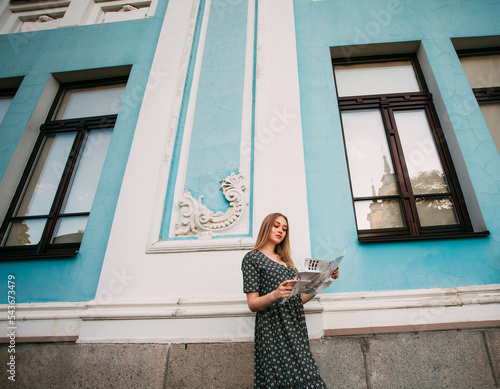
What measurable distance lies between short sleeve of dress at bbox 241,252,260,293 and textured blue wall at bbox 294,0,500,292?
0.93 m

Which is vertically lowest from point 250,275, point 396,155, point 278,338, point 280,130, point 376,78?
point 278,338

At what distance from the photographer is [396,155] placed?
3117mm

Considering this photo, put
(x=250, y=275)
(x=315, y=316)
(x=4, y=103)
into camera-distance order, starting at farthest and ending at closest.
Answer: (x=4, y=103) < (x=315, y=316) < (x=250, y=275)

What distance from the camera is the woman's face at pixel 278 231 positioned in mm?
2078

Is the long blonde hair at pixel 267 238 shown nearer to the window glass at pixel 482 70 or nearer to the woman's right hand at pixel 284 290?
the woman's right hand at pixel 284 290

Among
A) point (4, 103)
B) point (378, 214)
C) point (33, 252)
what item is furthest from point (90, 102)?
point (378, 214)

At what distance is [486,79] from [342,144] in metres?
2.34

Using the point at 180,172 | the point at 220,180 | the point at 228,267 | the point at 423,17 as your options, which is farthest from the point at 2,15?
the point at 423,17

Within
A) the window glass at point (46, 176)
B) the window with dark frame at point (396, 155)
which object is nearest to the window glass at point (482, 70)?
the window with dark frame at point (396, 155)

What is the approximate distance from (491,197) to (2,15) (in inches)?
303

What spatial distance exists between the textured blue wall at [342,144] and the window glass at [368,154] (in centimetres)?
28

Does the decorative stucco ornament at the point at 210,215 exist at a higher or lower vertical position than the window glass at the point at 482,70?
lower

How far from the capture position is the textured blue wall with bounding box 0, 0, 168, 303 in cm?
275

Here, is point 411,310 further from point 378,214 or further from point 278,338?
point 278,338
